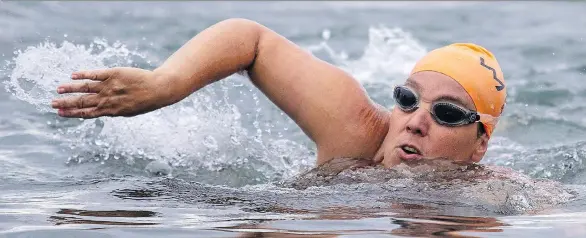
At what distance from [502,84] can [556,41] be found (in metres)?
6.79

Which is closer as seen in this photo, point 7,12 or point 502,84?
point 502,84

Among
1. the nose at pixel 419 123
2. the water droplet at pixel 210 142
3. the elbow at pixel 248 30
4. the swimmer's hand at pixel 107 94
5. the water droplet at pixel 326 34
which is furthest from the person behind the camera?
the water droplet at pixel 326 34

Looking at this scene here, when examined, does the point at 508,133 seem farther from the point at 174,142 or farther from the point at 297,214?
the point at 297,214

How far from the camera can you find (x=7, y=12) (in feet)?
40.3

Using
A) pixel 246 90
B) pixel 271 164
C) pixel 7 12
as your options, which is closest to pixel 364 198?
pixel 271 164

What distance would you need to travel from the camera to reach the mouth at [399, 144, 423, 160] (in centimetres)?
597

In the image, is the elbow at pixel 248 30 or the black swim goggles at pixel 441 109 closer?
the black swim goggles at pixel 441 109

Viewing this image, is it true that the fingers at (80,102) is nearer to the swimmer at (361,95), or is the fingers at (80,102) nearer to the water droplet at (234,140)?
the swimmer at (361,95)

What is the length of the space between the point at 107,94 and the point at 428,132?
1801 millimetres

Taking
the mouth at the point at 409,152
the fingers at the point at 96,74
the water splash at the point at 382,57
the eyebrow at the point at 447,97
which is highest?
the water splash at the point at 382,57

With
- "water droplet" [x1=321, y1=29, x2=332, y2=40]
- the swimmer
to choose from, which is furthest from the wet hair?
"water droplet" [x1=321, y1=29, x2=332, y2=40]

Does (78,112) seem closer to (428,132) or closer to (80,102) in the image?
(80,102)

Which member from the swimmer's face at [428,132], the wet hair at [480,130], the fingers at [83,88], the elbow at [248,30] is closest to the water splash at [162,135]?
the elbow at [248,30]

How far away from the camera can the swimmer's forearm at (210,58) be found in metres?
5.60
